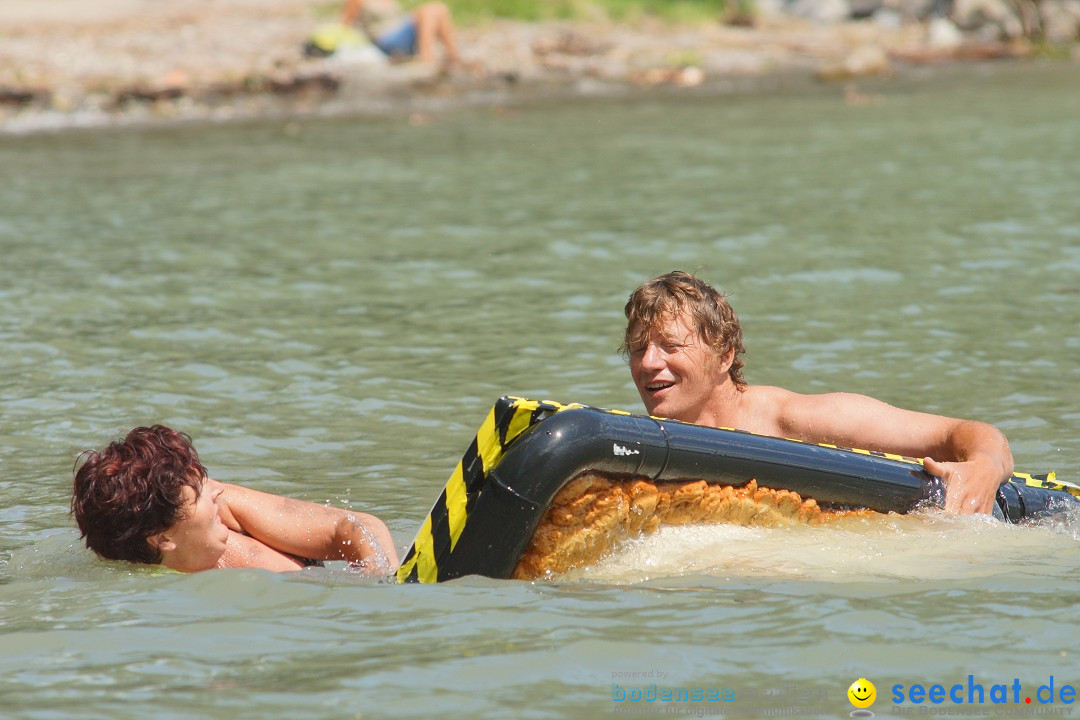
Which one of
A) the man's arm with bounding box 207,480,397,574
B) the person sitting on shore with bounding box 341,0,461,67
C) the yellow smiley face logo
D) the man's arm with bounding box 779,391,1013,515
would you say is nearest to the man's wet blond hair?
the man's arm with bounding box 779,391,1013,515

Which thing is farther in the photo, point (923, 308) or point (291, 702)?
point (923, 308)

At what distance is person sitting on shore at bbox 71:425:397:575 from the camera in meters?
4.24

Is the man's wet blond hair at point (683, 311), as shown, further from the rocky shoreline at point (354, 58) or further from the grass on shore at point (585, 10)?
the grass on shore at point (585, 10)

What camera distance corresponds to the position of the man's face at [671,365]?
4.78 meters

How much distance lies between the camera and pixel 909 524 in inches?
174

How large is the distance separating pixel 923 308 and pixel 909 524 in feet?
13.7

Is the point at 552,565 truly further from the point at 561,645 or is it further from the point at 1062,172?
the point at 1062,172

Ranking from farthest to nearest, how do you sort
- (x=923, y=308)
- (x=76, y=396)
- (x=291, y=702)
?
1. (x=923, y=308)
2. (x=76, y=396)
3. (x=291, y=702)

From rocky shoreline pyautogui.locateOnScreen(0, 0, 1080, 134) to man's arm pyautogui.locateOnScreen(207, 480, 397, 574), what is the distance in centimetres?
1259

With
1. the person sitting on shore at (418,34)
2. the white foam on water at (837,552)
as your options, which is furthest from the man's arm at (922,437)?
the person sitting on shore at (418,34)

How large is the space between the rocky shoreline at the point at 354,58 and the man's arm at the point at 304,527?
41.3 feet

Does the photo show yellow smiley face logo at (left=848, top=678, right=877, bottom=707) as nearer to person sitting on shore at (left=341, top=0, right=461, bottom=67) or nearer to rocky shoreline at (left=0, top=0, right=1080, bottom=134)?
rocky shoreline at (left=0, top=0, right=1080, bottom=134)

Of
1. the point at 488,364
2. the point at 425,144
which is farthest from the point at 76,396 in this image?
the point at 425,144

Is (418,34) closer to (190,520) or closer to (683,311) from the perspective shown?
(683,311)
